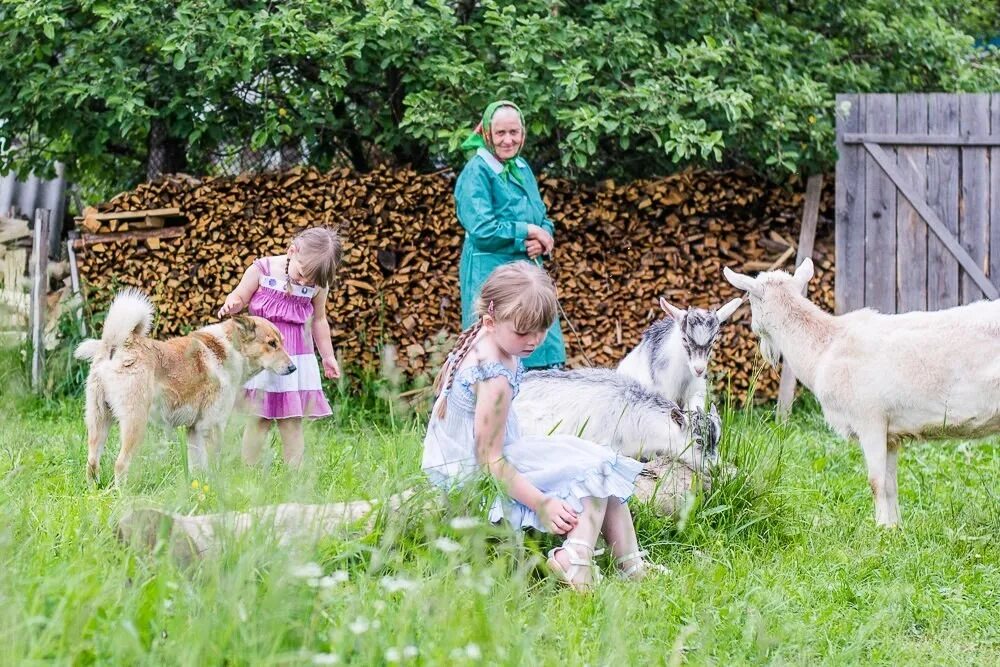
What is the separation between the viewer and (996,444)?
7.47 meters

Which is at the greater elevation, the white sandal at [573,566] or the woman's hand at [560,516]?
the woman's hand at [560,516]

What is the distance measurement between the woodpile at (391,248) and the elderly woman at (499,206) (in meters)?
1.84

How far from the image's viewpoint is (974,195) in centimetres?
838

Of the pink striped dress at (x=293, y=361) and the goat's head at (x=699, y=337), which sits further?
the goat's head at (x=699, y=337)

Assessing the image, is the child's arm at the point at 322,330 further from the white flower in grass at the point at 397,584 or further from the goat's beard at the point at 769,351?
the white flower in grass at the point at 397,584

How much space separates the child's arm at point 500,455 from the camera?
4148 mm

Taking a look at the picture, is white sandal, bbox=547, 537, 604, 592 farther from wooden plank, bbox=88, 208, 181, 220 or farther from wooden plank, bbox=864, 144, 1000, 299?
wooden plank, bbox=88, 208, 181, 220

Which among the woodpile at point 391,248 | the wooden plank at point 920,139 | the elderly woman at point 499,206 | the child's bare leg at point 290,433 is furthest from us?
the woodpile at point 391,248

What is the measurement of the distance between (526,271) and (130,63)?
5.20 metres

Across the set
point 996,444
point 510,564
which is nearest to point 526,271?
point 510,564

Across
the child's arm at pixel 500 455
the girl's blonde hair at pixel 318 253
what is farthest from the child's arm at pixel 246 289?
the child's arm at pixel 500 455

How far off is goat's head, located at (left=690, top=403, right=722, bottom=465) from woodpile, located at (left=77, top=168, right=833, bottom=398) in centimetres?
319

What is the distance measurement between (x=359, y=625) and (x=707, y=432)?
2749 millimetres

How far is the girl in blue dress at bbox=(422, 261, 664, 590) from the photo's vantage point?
4137 millimetres
